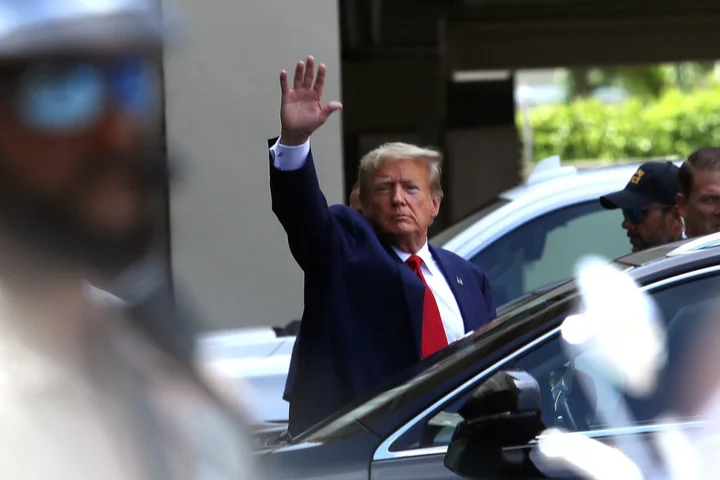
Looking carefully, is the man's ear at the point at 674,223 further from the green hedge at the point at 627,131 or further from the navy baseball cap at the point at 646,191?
the green hedge at the point at 627,131

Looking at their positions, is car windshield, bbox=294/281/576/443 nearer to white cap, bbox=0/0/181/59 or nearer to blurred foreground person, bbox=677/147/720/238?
blurred foreground person, bbox=677/147/720/238

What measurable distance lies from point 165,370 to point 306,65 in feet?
8.55

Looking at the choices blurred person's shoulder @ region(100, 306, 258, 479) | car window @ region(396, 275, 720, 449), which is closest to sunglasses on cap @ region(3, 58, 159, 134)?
blurred person's shoulder @ region(100, 306, 258, 479)

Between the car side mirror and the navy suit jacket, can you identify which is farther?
the navy suit jacket

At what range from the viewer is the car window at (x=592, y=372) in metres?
2.95

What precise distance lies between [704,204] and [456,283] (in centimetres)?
102

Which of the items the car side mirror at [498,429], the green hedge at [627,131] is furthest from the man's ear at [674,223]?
the green hedge at [627,131]

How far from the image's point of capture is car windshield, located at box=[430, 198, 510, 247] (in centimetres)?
505

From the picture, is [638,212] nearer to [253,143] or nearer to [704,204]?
[704,204]

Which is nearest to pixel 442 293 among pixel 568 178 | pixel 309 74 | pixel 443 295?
pixel 443 295

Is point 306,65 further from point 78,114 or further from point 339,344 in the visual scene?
point 78,114

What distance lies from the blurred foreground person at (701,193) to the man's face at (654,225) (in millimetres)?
227

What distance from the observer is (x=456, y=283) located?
12.8 ft

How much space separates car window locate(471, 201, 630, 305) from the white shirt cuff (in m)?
1.47
